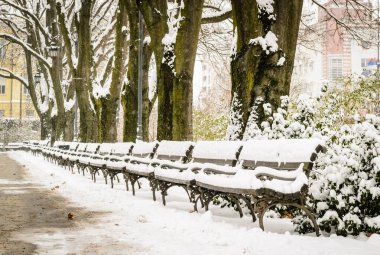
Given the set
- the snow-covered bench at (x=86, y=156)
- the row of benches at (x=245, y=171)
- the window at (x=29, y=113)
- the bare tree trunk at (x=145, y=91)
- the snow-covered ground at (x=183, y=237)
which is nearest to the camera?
the snow-covered ground at (x=183, y=237)

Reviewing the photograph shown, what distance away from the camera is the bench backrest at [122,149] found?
14968 millimetres

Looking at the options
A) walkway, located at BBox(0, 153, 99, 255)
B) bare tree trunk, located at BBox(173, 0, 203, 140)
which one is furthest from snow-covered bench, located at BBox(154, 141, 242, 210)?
bare tree trunk, located at BBox(173, 0, 203, 140)

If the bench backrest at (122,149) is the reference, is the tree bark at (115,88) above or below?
above

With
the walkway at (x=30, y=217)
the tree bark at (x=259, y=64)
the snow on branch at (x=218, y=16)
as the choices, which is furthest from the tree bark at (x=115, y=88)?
the tree bark at (x=259, y=64)

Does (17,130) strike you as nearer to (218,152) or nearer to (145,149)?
(145,149)

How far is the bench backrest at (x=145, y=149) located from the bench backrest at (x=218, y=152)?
2.48 meters

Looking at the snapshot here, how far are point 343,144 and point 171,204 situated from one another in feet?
12.9

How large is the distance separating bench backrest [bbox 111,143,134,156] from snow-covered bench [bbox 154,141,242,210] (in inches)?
178

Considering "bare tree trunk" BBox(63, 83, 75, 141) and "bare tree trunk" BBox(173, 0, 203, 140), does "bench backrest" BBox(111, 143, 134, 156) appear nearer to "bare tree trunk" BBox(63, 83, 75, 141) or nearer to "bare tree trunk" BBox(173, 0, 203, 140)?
"bare tree trunk" BBox(173, 0, 203, 140)

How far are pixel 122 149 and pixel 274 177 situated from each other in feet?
29.5

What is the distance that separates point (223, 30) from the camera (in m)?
25.4

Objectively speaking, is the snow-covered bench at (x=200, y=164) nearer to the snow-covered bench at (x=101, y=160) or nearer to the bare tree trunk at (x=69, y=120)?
the snow-covered bench at (x=101, y=160)

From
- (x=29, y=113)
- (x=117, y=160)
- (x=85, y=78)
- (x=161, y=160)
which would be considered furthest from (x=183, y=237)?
(x=29, y=113)

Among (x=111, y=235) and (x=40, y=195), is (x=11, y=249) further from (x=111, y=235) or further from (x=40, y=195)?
(x=40, y=195)
